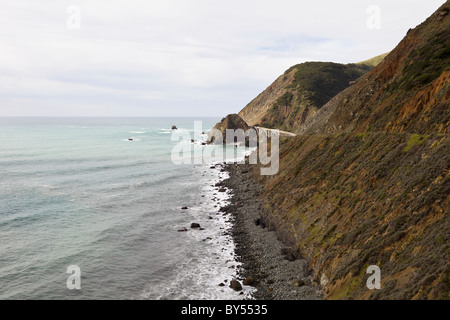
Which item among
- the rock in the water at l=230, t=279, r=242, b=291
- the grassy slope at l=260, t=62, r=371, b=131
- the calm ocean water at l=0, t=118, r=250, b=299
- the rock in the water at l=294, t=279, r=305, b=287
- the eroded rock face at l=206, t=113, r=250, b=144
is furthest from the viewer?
the eroded rock face at l=206, t=113, r=250, b=144

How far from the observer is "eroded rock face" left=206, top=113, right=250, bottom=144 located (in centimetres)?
13550

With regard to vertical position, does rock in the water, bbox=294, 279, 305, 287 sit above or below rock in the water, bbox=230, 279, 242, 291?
above

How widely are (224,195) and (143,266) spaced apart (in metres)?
27.9

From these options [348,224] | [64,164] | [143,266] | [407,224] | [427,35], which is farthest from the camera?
[64,164]

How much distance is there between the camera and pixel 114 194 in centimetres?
5916

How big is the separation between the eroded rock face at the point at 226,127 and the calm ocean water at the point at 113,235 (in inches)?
2414

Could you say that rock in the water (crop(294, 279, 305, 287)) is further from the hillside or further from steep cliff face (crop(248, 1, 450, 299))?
the hillside

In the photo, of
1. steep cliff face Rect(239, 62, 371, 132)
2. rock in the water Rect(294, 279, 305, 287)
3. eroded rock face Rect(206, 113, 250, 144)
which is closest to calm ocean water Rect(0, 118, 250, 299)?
Result: rock in the water Rect(294, 279, 305, 287)

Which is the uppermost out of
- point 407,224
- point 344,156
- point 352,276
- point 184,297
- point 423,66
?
point 423,66

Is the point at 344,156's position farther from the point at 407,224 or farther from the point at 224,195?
the point at 224,195

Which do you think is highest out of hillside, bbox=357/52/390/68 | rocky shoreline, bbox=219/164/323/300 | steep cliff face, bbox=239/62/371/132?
hillside, bbox=357/52/390/68

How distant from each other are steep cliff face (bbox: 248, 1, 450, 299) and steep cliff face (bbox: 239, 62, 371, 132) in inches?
2717

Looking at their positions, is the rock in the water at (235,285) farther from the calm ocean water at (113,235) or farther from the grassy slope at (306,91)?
the grassy slope at (306,91)
